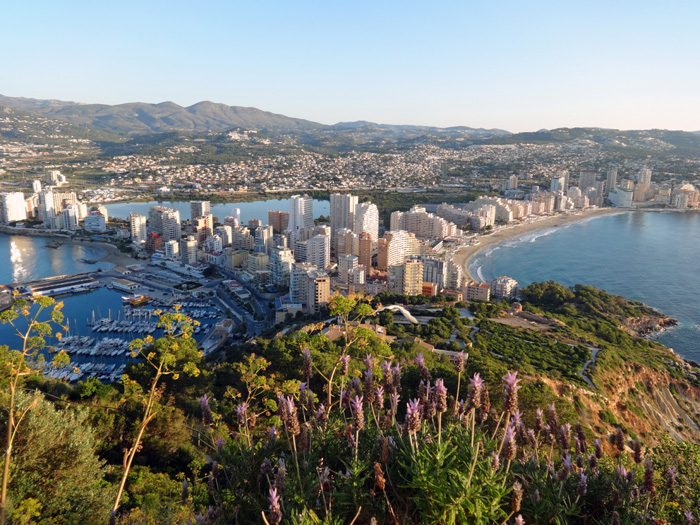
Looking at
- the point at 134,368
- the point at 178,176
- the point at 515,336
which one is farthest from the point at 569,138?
the point at 134,368

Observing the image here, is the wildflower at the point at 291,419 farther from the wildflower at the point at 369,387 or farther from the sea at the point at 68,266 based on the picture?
the sea at the point at 68,266

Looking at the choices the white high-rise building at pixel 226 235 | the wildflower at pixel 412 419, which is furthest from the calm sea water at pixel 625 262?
the wildflower at pixel 412 419

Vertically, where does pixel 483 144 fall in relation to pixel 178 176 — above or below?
above

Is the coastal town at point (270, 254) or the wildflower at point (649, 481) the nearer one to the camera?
the wildflower at point (649, 481)

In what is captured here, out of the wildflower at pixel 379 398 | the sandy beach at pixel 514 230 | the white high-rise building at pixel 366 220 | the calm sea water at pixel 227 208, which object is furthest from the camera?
the calm sea water at pixel 227 208

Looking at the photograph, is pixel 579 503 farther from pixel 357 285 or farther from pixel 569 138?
pixel 569 138

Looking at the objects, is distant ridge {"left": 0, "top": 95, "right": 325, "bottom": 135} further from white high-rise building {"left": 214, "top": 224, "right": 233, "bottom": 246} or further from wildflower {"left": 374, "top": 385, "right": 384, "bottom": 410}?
wildflower {"left": 374, "top": 385, "right": 384, "bottom": 410}

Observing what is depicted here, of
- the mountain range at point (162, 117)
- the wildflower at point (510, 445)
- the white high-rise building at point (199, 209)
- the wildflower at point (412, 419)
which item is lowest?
the white high-rise building at point (199, 209)
